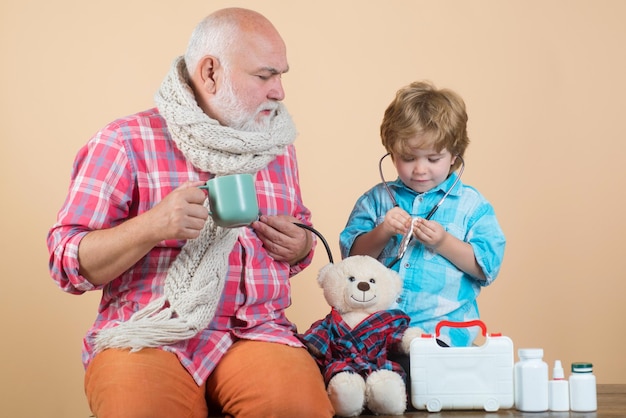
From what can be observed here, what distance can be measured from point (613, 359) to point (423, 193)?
1.21m

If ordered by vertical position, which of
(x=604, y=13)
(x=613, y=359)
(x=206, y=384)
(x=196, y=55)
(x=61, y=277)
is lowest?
(x=613, y=359)

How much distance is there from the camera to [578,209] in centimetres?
304

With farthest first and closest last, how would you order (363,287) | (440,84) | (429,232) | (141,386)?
1. (440,84)
2. (429,232)
3. (363,287)
4. (141,386)

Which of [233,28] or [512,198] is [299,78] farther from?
[233,28]

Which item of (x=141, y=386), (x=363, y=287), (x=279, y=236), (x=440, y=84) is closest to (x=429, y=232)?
(x=363, y=287)

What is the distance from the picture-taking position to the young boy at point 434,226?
209 cm

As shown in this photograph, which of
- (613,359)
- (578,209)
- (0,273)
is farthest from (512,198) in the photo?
(0,273)

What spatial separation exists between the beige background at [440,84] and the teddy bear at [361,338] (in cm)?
104

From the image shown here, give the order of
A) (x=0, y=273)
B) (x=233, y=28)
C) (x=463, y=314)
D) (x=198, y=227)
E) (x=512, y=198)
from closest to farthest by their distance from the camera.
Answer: (x=198, y=227), (x=233, y=28), (x=463, y=314), (x=0, y=273), (x=512, y=198)

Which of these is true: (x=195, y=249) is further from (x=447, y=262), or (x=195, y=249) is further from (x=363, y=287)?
(x=447, y=262)

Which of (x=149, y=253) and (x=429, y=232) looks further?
(x=429, y=232)

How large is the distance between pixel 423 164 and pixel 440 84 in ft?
3.00

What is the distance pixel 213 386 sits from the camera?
1.83 m

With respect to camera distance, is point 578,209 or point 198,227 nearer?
point 198,227
